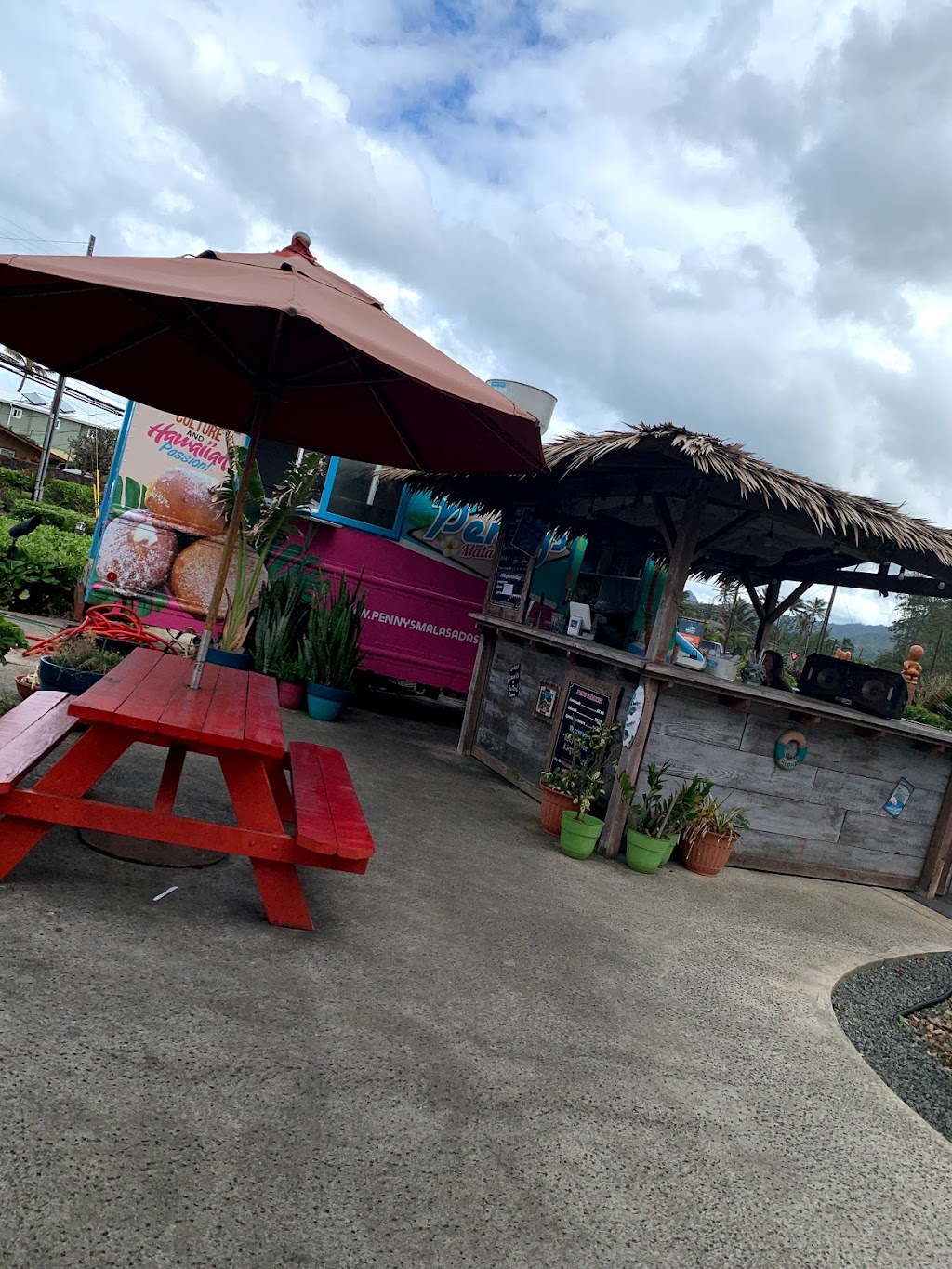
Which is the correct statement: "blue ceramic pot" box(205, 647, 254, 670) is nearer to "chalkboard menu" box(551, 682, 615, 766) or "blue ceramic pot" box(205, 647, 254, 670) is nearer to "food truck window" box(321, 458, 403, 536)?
"food truck window" box(321, 458, 403, 536)

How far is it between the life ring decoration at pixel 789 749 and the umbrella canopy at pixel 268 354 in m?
3.29

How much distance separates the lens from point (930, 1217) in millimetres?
2533

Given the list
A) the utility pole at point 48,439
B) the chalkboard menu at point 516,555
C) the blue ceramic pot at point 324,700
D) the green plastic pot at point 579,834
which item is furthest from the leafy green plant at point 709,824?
the utility pole at point 48,439

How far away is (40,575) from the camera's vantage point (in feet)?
31.2

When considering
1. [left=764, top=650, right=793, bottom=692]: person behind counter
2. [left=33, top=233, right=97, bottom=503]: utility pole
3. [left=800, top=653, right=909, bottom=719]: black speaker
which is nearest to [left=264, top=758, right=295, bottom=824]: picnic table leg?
[left=764, top=650, right=793, bottom=692]: person behind counter

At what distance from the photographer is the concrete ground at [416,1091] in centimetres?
189

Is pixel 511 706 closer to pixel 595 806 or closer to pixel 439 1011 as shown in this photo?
pixel 595 806

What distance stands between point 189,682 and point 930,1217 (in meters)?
3.43

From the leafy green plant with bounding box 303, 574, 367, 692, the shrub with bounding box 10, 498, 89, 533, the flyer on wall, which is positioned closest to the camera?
the leafy green plant with bounding box 303, 574, 367, 692

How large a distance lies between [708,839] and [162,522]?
583 centimetres

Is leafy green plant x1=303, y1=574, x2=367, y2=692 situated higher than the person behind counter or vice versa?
the person behind counter

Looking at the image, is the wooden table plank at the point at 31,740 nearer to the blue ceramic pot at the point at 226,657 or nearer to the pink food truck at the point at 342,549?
the blue ceramic pot at the point at 226,657

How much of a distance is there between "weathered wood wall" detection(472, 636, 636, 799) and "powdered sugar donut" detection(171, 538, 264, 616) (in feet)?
8.41

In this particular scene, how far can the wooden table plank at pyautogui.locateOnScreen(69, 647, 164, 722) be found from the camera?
9.55 ft
